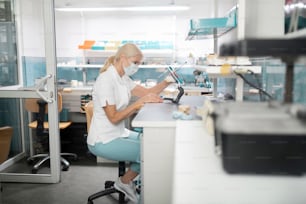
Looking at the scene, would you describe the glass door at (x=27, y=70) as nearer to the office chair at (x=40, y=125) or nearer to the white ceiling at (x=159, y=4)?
the office chair at (x=40, y=125)

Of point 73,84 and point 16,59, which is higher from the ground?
point 16,59

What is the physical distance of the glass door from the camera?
2.73 meters

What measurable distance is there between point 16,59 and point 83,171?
52.1 inches

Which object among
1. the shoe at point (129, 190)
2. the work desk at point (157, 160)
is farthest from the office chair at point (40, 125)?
the work desk at point (157, 160)

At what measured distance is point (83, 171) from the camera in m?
3.16

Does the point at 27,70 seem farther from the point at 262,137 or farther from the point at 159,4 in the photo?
the point at 262,137

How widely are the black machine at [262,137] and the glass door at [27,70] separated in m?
2.34

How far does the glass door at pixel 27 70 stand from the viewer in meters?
2.73

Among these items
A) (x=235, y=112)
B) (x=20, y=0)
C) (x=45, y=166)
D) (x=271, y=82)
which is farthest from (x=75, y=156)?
(x=235, y=112)

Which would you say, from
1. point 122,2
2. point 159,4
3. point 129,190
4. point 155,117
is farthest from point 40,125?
point 159,4

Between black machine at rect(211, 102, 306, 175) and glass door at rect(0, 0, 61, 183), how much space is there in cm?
234

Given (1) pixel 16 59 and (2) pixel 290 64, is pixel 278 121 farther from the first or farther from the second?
(1) pixel 16 59

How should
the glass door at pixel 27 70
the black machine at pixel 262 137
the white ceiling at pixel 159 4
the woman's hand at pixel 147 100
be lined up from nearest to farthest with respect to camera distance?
the black machine at pixel 262 137
the woman's hand at pixel 147 100
the glass door at pixel 27 70
the white ceiling at pixel 159 4

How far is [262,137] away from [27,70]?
2.83m
